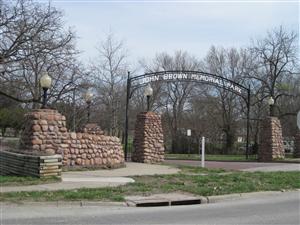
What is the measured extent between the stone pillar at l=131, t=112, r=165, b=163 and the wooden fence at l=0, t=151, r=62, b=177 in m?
10.6

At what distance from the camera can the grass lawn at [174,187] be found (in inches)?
461

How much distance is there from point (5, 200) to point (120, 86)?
45543mm

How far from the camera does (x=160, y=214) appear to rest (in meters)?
10.3

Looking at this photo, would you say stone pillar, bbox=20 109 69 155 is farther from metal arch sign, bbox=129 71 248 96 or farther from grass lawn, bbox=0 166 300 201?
metal arch sign, bbox=129 71 248 96

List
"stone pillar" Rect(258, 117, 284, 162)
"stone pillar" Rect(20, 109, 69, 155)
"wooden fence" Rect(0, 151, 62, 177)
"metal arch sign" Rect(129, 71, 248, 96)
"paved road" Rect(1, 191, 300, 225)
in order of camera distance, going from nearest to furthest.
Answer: "paved road" Rect(1, 191, 300, 225) < "wooden fence" Rect(0, 151, 62, 177) < "stone pillar" Rect(20, 109, 69, 155) < "metal arch sign" Rect(129, 71, 248, 96) < "stone pillar" Rect(258, 117, 284, 162)

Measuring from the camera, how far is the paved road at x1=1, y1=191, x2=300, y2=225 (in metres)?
9.30

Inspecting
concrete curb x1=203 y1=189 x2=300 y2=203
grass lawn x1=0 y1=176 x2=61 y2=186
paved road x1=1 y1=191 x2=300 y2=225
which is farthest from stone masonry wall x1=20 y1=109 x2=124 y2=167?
paved road x1=1 y1=191 x2=300 y2=225

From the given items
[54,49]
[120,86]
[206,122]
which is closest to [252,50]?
[206,122]

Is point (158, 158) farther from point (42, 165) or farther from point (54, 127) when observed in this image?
point (42, 165)

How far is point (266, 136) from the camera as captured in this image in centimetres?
3394

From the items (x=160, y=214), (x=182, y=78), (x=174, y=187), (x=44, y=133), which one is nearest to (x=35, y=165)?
(x=44, y=133)

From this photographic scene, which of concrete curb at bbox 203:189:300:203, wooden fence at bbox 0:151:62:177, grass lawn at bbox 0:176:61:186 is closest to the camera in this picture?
concrete curb at bbox 203:189:300:203

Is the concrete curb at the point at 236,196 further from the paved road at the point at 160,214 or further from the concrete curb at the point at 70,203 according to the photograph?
the concrete curb at the point at 70,203

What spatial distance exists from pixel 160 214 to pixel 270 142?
80.7ft
